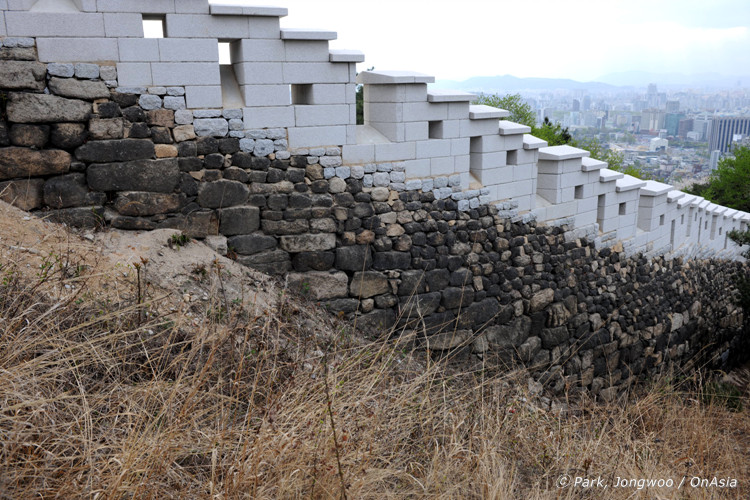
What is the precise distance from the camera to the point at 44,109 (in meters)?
4.16

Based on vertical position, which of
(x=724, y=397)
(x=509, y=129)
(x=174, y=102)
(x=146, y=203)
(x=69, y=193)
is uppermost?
(x=174, y=102)

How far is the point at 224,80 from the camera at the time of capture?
4.90m

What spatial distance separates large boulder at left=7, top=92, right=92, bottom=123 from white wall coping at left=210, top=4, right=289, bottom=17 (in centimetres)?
121

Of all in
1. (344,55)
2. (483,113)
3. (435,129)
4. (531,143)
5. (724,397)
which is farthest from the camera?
(724,397)

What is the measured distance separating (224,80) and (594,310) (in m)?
5.24

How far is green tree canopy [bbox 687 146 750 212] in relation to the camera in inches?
777

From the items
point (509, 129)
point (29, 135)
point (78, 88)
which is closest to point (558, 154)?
point (509, 129)

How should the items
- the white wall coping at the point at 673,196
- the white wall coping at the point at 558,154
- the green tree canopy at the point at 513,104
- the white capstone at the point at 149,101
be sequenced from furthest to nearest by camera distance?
the green tree canopy at the point at 513,104 < the white wall coping at the point at 673,196 < the white wall coping at the point at 558,154 < the white capstone at the point at 149,101

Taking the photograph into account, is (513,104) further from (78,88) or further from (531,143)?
(78,88)

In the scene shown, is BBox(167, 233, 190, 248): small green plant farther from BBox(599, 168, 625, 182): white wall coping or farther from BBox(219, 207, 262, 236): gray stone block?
BBox(599, 168, 625, 182): white wall coping

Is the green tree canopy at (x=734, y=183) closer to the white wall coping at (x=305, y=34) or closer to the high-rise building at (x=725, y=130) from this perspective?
the white wall coping at (x=305, y=34)

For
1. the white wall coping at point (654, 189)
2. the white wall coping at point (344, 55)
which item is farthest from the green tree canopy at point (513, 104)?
the white wall coping at point (344, 55)

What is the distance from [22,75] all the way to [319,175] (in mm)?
2318

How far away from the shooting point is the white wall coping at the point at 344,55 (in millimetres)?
4984
